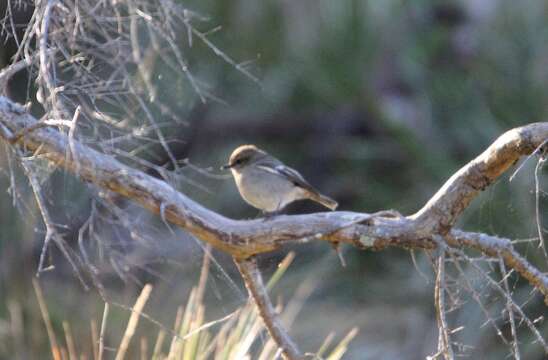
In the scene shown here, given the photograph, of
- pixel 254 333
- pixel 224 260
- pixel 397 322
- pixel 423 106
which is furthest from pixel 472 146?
pixel 254 333

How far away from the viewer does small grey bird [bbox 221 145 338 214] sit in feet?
17.0

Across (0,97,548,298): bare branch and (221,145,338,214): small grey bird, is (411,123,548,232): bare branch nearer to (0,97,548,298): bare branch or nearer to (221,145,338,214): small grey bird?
(0,97,548,298): bare branch

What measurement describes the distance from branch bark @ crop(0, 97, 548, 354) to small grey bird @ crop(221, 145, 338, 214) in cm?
165

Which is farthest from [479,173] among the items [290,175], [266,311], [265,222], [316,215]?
[290,175]

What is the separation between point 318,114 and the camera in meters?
9.23

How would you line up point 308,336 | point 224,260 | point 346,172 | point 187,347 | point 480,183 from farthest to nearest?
point 346,172
point 308,336
point 224,260
point 187,347
point 480,183

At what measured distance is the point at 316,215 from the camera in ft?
11.3

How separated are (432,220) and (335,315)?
427 cm

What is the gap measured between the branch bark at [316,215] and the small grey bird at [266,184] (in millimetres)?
1653

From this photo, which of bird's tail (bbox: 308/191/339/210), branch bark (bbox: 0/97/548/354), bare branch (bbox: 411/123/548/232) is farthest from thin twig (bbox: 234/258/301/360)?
bird's tail (bbox: 308/191/339/210)

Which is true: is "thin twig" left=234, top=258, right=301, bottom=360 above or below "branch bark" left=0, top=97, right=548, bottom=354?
below

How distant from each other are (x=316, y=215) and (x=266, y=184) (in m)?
1.78

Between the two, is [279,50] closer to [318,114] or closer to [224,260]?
[318,114]

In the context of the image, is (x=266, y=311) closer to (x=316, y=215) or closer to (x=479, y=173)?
(x=316, y=215)
